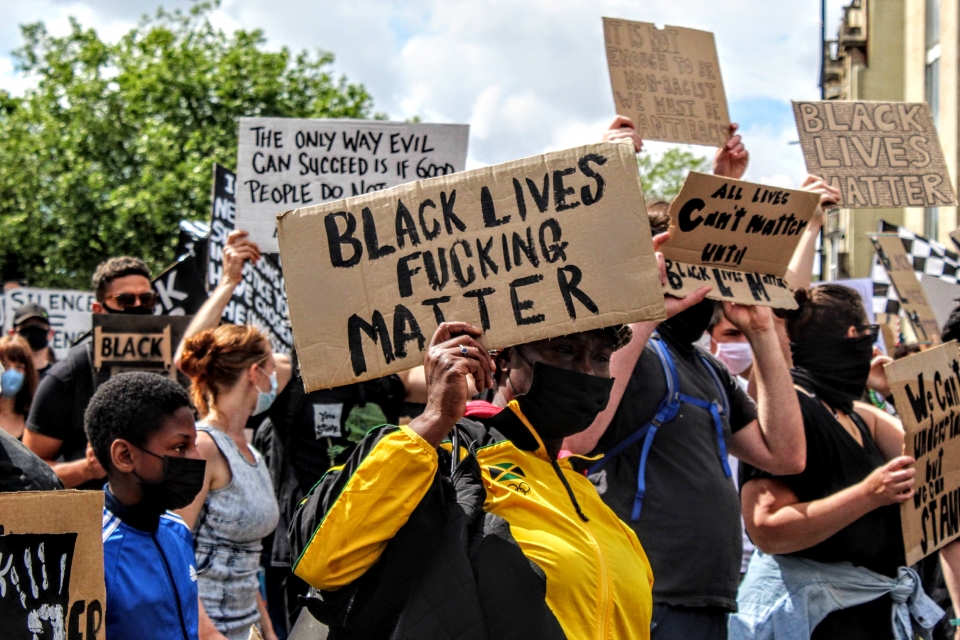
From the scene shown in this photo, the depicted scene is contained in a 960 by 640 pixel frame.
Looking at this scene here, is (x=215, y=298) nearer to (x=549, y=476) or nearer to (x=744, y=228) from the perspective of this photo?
(x=744, y=228)

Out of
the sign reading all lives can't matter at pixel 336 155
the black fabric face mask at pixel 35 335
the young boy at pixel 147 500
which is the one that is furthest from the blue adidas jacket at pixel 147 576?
the black fabric face mask at pixel 35 335

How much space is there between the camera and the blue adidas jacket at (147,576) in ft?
9.68

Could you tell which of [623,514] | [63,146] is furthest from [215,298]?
[63,146]

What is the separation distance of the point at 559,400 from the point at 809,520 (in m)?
1.74

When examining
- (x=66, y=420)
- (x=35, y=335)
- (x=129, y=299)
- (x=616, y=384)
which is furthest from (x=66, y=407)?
(x=35, y=335)

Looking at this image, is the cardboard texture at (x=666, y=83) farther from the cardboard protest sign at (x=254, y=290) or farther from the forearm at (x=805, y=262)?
the cardboard protest sign at (x=254, y=290)

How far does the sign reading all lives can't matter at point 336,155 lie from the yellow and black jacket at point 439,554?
12.2 feet

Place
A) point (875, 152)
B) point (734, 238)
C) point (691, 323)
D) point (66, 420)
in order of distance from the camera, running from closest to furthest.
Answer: point (734, 238) → point (691, 323) → point (66, 420) → point (875, 152)

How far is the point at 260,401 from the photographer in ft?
17.3

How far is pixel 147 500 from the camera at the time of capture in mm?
3287

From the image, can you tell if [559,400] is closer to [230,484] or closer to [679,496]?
[679,496]

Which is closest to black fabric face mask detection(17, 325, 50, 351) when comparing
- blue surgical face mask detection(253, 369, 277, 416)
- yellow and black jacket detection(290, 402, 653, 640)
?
blue surgical face mask detection(253, 369, 277, 416)

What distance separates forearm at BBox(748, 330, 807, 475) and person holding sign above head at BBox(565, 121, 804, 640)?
0.02 m

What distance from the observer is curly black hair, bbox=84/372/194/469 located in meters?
3.39
